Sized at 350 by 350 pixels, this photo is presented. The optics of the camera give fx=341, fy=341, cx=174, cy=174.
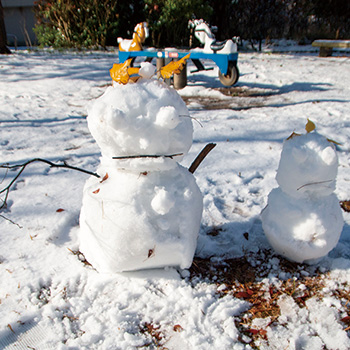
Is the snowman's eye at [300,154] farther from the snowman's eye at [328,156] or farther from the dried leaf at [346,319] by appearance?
the dried leaf at [346,319]

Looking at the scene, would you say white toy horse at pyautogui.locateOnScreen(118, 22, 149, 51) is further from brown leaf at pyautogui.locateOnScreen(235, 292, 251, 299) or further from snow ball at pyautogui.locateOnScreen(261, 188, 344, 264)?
brown leaf at pyautogui.locateOnScreen(235, 292, 251, 299)

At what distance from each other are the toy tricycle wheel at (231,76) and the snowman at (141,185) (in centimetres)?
476

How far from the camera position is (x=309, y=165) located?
1.69 meters

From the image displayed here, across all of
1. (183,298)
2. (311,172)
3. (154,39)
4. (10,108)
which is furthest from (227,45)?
(154,39)

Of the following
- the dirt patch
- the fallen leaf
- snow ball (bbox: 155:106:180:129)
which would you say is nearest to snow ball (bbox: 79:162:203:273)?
snow ball (bbox: 155:106:180:129)

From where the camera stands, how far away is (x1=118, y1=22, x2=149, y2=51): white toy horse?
6403 millimetres

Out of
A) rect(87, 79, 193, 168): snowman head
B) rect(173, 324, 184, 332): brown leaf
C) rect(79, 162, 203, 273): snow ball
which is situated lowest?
rect(173, 324, 184, 332): brown leaf

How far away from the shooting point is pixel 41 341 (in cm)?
150

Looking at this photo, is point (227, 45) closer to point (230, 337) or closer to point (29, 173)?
point (29, 173)

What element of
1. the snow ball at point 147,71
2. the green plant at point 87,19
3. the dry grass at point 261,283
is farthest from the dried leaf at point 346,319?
the green plant at point 87,19

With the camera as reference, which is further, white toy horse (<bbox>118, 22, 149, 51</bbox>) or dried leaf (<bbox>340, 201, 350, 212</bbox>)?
white toy horse (<bbox>118, 22, 149, 51</bbox>)

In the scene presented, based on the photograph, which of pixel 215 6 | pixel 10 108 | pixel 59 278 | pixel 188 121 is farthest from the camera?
pixel 215 6

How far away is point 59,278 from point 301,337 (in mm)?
1245

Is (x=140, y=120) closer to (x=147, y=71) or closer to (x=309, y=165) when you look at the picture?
(x=147, y=71)
